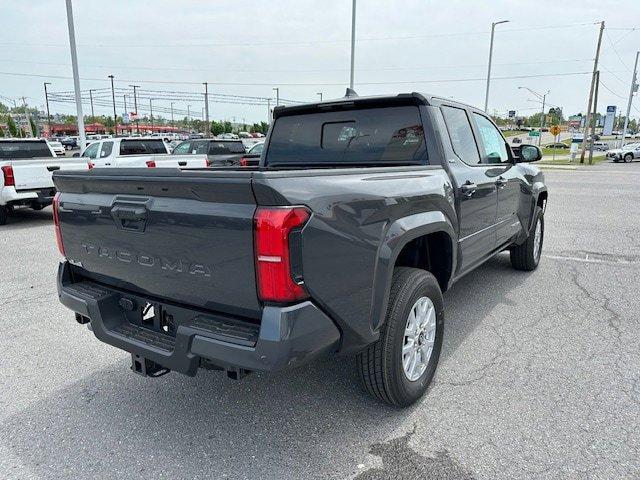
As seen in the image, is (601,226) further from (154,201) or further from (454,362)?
(154,201)

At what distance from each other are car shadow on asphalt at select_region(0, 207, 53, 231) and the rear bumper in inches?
343

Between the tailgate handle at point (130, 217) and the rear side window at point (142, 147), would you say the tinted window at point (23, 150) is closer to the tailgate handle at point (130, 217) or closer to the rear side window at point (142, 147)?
the rear side window at point (142, 147)

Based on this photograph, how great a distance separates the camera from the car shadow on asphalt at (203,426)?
251cm

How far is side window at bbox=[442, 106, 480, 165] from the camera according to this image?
12.5 ft

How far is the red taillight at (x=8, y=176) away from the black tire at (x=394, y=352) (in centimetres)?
920

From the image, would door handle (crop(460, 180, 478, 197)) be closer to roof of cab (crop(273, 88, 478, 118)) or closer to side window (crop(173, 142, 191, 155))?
roof of cab (crop(273, 88, 478, 118))

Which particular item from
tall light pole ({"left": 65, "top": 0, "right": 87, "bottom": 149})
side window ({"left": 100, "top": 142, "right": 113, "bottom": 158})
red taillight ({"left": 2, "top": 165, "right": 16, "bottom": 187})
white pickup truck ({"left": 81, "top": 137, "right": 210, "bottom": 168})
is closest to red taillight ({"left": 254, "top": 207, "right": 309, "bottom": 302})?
red taillight ({"left": 2, "top": 165, "right": 16, "bottom": 187})

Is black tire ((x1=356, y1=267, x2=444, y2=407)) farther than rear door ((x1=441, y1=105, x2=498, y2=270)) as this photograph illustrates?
No

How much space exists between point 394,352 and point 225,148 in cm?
1516

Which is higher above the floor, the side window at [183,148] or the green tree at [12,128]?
the green tree at [12,128]

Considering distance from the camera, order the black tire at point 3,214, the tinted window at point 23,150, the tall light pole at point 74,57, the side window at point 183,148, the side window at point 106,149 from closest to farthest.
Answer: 1. the black tire at point 3,214
2. the tinted window at point 23,150
3. the side window at point 106,149
4. the side window at point 183,148
5. the tall light pole at point 74,57

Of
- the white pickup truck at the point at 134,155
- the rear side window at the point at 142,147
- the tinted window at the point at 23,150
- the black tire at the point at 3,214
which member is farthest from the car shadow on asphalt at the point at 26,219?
the rear side window at the point at 142,147

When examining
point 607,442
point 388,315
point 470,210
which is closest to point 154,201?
point 388,315

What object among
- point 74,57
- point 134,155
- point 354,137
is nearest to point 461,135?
point 354,137
